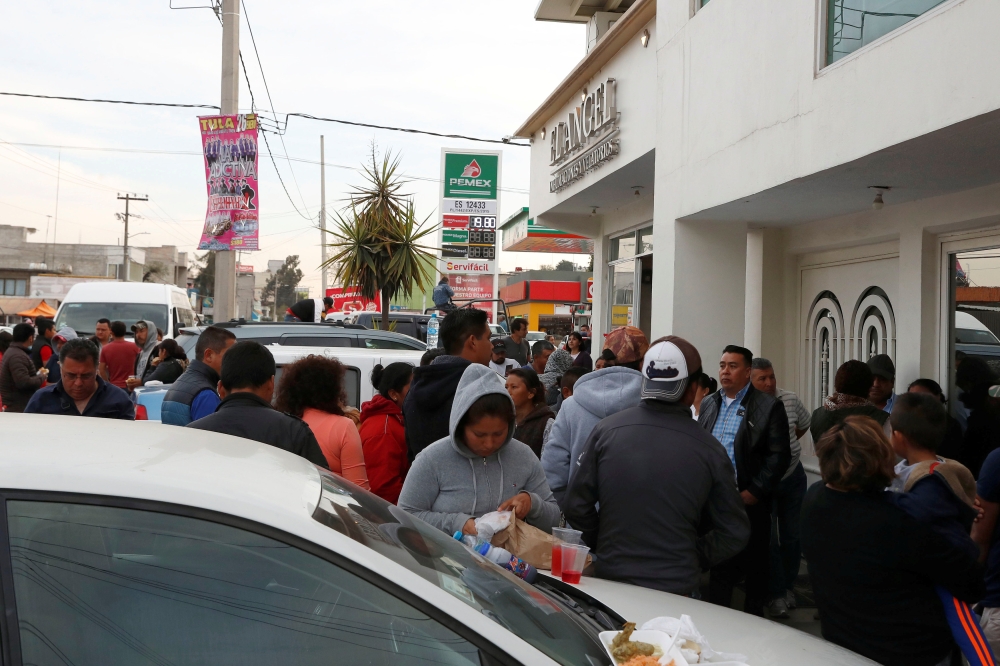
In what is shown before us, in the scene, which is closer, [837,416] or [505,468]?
[505,468]

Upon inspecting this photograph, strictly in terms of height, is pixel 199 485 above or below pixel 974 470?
above

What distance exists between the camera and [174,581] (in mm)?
1924

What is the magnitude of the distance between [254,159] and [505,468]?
10956mm

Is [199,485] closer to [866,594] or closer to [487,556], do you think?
[487,556]

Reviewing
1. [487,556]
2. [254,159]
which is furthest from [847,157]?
[254,159]

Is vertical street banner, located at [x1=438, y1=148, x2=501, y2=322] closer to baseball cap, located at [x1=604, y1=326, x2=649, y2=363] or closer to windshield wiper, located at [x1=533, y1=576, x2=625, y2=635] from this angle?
baseball cap, located at [x1=604, y1=326, x2=649, y2=363]

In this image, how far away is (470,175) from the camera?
77.0 feet

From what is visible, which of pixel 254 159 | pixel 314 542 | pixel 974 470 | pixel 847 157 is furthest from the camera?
pixel 254 159

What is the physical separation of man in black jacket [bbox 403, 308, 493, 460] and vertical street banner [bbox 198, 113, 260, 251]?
362 inches

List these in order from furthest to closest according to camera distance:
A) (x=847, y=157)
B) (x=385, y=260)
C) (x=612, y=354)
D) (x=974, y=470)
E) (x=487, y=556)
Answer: (x=385, y=260)
(x=974, y=470)
(x=847, y=157)
(x=612, y=354)
(x=487, y=556)

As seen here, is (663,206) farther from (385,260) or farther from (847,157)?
(385,260)

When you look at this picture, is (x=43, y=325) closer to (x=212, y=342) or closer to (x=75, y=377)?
(x=75, y=377)

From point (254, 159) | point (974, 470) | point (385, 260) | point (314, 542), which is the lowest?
point (974, 470)

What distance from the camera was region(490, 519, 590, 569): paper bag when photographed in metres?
3.34
